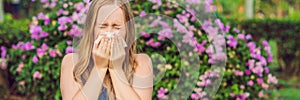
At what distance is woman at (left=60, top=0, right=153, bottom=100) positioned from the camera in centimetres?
250

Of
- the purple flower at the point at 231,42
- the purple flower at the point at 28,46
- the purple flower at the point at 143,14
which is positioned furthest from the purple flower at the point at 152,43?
the purple flower at the point at 28,46

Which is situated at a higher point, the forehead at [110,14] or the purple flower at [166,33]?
the forehead at [110,14]

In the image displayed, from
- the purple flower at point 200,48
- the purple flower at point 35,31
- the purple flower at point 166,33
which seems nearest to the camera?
the purple flower at point 166,33

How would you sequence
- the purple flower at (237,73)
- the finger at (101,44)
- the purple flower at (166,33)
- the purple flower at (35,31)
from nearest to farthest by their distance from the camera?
the finger at (101,44)
the purple flower at (166,33)
the purple flower at (237,73)
the purple flower at (35,31)

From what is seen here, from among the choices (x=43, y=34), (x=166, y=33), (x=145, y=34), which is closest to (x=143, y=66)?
(x=166, y=33)

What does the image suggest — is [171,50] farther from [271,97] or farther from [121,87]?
[121,87]

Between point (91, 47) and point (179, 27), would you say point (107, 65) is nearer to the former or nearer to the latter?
point (91, 47)

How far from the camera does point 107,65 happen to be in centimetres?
250

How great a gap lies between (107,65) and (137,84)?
0.15m

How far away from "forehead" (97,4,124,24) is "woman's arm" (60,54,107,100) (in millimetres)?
207

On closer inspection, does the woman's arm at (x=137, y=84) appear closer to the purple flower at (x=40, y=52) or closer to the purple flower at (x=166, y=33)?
the purple flower at (x=166, y=33)

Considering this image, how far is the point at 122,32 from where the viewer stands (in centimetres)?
252

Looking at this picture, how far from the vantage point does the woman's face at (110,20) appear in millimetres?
2494

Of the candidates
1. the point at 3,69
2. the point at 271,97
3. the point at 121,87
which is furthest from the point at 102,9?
the point at 271,97
